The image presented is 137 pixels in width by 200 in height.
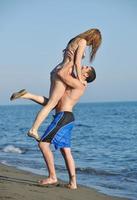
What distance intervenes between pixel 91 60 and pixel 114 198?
80.0 inches

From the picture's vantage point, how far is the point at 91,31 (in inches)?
286

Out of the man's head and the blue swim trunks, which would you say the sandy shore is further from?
the man's head

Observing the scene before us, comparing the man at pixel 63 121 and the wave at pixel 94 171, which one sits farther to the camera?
the wave at pixel 94 171

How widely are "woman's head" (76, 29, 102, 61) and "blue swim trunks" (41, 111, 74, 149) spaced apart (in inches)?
38.4

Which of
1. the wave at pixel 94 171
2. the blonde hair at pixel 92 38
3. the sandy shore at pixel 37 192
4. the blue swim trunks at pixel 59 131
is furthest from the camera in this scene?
the wave at pixel 94 171

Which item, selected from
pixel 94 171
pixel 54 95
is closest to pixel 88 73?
pixel 54 95

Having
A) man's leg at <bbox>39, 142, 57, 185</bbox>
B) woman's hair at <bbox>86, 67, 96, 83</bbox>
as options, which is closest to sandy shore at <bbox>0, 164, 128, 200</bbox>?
man's leg at <bbox>39, 142, 57, 185</bbox>

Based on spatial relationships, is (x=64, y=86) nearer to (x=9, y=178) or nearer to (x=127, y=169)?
(x=9, y=178)

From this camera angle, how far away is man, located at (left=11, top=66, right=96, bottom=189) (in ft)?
23.3

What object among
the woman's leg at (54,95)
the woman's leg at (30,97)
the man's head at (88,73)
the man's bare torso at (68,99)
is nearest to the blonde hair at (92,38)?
the man's head at (88,73)

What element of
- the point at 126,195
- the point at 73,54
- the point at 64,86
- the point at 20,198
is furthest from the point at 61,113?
the point at 126,195

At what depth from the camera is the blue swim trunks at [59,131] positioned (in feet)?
23.3

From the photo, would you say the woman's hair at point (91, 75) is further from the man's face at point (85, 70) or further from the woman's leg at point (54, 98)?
the woman's leg at point (54, 98)

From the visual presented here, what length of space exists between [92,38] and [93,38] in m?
0.01
